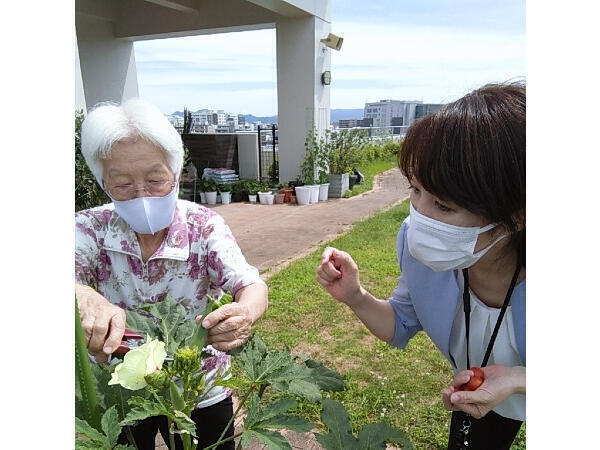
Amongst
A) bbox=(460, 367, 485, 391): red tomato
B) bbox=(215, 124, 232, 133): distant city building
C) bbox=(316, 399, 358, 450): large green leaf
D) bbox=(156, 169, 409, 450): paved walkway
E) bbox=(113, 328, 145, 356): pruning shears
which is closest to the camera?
bbox=(316, 399, 358, 450): large green leaf

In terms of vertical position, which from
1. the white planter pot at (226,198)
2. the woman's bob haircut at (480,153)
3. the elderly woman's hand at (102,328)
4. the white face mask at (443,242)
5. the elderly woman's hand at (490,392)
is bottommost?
the white planter pot at (226,198)

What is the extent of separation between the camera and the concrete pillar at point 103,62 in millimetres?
9547

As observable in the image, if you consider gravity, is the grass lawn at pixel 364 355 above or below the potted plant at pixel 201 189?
below

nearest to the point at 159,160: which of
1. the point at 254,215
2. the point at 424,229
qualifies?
the point at 424,229

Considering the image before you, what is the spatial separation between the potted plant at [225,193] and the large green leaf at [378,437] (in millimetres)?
8713

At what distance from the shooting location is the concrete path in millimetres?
5898

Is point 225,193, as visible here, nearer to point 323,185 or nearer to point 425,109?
point 323,185

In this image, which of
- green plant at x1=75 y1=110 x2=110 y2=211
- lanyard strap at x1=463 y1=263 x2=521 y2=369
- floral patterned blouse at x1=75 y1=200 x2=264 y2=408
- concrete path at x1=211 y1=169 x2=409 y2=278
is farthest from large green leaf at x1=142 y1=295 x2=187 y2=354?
concrete path at x1=211 y1=169 x2=409 y2=278

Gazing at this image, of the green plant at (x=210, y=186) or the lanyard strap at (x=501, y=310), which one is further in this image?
the green plant at (x=210, y=186)

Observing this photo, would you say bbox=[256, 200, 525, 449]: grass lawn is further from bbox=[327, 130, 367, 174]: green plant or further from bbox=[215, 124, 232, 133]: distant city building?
bbox=[215, 124, 232, 133]: distant city building

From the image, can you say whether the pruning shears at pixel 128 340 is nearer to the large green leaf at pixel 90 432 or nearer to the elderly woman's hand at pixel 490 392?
the large green leaf at pixel 90 432

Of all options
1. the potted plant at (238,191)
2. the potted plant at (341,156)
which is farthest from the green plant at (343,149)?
the potted plant at (238,191)

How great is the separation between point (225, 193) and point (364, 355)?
21.2 ft

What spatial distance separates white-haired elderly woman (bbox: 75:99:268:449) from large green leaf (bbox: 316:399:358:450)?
0.39m
